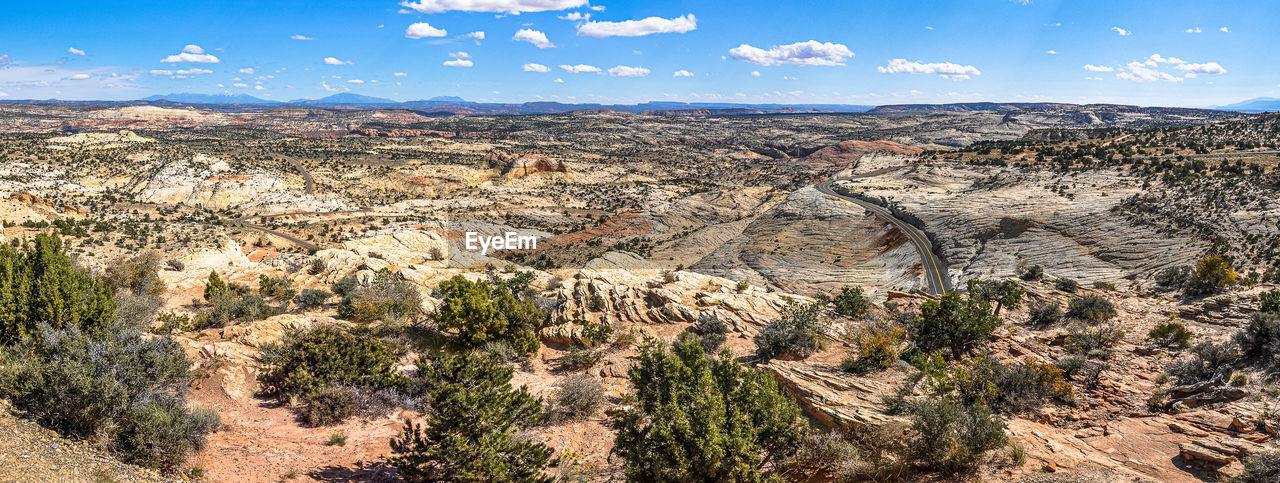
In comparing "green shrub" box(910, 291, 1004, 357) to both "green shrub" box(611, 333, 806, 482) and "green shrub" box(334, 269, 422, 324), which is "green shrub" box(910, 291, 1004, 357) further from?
"green shrub" box(334, 269, 422, 324)

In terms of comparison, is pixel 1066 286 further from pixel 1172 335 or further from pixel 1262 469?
pixel 1262 469

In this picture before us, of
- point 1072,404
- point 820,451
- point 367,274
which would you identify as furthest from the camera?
point 367,274

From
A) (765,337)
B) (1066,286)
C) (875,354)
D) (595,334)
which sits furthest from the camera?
(1066,286)

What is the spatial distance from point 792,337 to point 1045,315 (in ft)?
36.7

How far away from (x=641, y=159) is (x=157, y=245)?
104 m

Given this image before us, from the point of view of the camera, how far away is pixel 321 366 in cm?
1352

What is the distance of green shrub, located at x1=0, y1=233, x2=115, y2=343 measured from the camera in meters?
13.1

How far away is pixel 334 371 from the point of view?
44.2 ft

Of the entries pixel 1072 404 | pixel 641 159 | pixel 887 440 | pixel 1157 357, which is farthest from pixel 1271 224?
pixel 641 159

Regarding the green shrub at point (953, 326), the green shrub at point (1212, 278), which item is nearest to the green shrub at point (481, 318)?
the green shrub at point (953, 326)

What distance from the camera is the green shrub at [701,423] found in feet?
28.2

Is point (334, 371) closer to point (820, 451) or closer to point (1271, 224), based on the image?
point (820, 451)

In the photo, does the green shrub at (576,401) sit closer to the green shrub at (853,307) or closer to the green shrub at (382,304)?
the green shrub at (382,304)

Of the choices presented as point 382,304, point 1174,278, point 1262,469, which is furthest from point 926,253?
point 382,304
